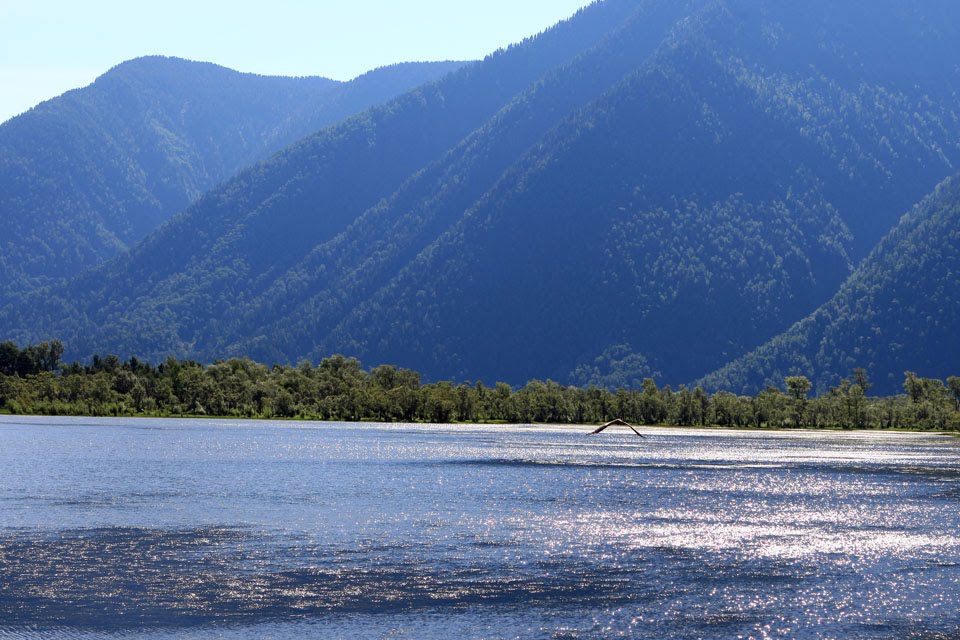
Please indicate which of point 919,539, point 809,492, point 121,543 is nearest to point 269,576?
point 121,543

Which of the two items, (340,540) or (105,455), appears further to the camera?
(105,455)

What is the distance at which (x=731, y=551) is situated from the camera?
78.7 metres

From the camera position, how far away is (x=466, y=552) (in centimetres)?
7525

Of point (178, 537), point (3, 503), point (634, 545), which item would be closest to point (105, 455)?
point (3, 503)

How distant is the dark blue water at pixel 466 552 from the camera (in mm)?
56969

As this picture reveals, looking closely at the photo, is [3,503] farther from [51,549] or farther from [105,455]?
[105,455]

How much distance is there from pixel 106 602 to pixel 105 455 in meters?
95.1

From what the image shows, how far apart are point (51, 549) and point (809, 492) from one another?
70553 mm

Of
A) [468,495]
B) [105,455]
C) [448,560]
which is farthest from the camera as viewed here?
[105,455]

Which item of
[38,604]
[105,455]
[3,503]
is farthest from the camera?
[105,455]

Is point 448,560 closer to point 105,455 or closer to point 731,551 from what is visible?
point 731,551

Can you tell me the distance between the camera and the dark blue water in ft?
187

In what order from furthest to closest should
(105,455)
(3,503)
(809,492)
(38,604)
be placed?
1. (105,455)
2. (809,492)
3. (3,503)
4. (38,604)

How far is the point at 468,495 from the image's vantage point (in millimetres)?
109188
